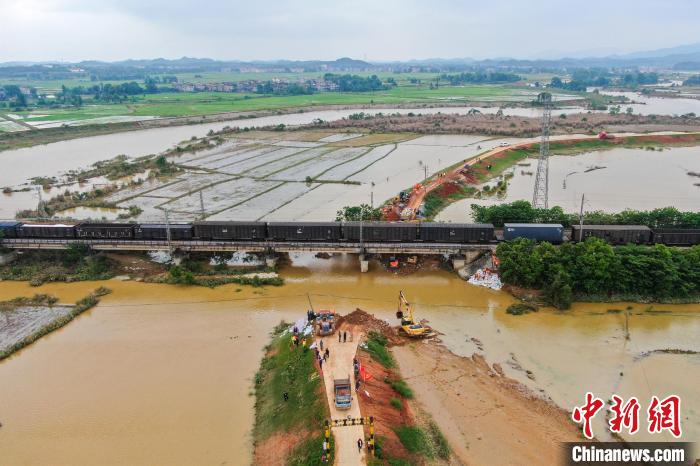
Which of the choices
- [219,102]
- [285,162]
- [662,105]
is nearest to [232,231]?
[285,162]

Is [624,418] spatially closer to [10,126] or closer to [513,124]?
[513,124]

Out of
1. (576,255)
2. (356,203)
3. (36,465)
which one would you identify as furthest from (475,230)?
(36,465)

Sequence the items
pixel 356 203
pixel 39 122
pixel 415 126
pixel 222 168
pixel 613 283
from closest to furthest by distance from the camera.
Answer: pixel 613 283 → pixel 356 203 → pixel 222 168 → pixel 415 126 → pixel 39 122

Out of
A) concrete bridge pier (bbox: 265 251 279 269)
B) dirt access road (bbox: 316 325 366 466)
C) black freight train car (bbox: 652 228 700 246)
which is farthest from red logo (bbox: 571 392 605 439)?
concrete bridge pier (bbox: 265 251 279 269)

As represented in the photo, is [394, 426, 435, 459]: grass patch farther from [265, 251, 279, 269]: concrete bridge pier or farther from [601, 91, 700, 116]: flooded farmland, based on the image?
[601, 91, 700, 116]: flooded farmland

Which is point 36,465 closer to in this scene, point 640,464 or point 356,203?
point 640,464

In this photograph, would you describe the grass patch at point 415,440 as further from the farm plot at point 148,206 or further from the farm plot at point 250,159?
the farm plot at point 250,159
